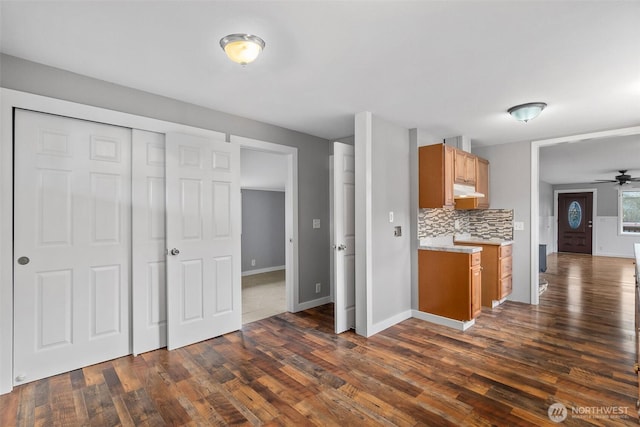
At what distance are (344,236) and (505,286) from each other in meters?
2.71

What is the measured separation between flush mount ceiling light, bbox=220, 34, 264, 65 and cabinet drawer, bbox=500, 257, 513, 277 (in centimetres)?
416

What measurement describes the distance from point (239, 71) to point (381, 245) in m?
2.33

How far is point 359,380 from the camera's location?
2494mm

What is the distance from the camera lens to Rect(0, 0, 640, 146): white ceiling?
175cm

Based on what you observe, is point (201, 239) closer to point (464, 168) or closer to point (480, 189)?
point (464, 168)

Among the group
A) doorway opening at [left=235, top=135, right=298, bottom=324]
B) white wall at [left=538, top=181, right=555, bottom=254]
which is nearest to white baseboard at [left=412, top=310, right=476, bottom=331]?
doorway opening at [left=235, top=135, right=298, bottom=324]

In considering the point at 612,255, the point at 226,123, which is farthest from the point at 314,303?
the point at 612,255

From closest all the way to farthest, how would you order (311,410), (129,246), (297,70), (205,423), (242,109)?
(205,423) < (311,410) < (297,70) < (129,246) < (242,109)

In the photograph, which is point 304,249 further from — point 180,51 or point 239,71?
point 180,51

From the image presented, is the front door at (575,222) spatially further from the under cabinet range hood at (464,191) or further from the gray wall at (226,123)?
the gray wall at (226,123)

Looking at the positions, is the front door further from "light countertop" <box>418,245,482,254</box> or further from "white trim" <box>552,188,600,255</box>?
"light countertop" <box>418,245,482,254</box>

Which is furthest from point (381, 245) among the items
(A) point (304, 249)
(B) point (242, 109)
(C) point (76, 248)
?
(C) point (76, 248)

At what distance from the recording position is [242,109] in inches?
133

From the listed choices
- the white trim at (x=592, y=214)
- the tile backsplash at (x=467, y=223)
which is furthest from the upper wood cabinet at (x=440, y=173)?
the white trim at (x=592, y=214)
